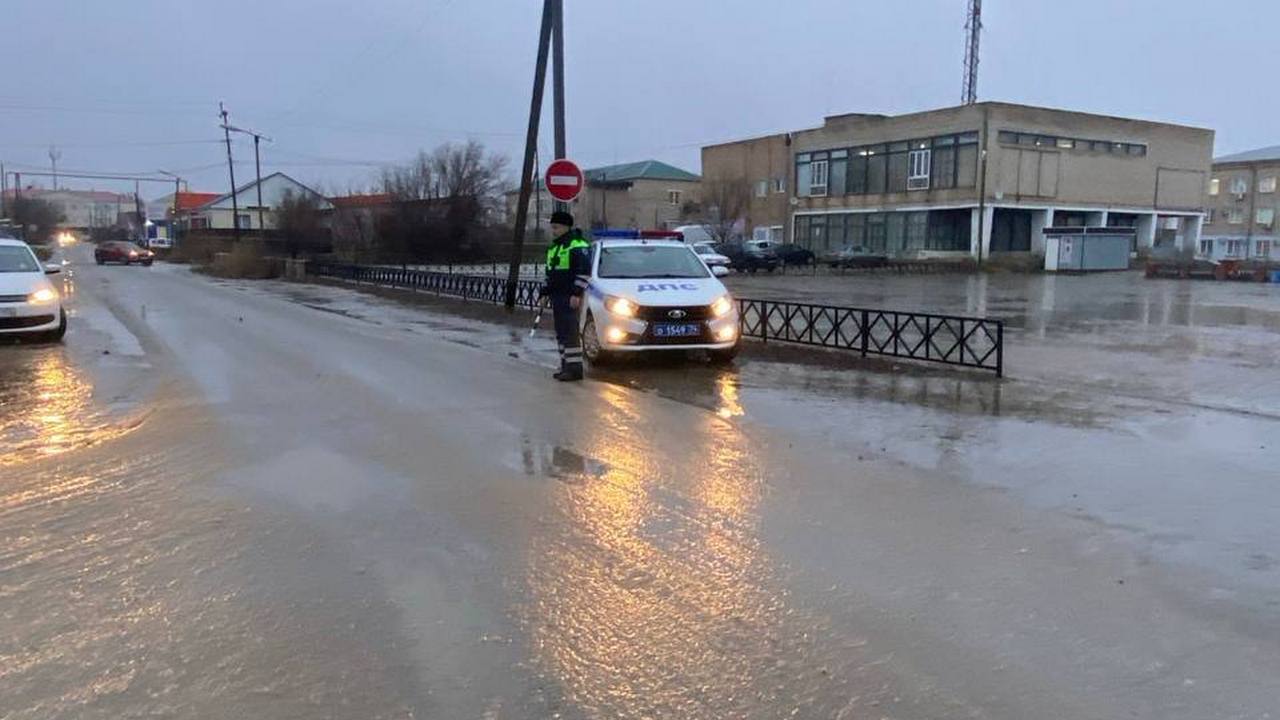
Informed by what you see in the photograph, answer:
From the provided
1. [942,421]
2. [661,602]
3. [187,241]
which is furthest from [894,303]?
[187,241]

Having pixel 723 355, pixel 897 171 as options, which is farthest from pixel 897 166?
pixel 723 355

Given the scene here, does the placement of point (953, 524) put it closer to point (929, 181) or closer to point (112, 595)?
point (112, 595)

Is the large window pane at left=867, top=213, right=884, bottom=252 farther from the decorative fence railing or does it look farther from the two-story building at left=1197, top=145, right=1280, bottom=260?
the decorative fence railing

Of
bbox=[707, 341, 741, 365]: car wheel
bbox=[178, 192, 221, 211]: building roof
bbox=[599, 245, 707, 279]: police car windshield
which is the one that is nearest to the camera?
bbox=[707, 341, 741, 365]: car wheel

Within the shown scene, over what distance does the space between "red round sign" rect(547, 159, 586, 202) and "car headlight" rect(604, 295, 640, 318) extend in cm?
438

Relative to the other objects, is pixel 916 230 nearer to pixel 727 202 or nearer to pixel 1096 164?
pixel 1096 164

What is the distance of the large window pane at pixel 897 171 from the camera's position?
57.8 m

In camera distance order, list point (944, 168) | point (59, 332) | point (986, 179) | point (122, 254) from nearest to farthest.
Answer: point (59, 332) < point (986, 179) < point (122, 254) < point (944, 168)

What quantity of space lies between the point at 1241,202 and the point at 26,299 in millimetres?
90458

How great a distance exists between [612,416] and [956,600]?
4818 mm

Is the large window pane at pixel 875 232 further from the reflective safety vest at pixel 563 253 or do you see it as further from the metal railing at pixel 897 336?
the reflective safety vest at pixel 563 253

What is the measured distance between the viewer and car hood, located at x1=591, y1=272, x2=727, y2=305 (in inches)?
462

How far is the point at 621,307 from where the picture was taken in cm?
1173

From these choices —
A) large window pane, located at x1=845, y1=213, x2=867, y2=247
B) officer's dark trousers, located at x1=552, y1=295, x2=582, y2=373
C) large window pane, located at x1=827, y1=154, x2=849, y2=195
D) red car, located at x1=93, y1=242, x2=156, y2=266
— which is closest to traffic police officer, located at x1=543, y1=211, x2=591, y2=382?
officer's dark trousers, located at x1=552, y1=295, x2=582, y2=373
